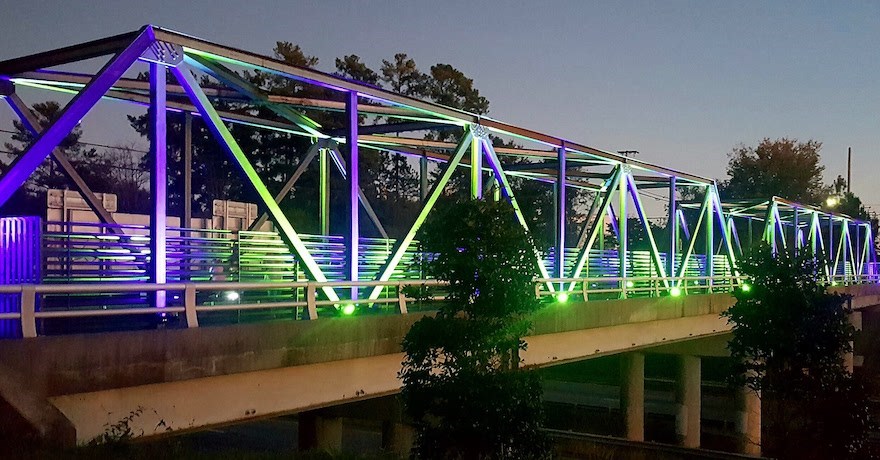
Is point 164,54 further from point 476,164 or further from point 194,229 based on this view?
point 476,164

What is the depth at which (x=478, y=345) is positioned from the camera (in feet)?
38.4

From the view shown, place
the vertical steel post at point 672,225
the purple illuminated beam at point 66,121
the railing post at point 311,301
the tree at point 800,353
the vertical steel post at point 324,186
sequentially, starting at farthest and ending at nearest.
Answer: the vertical steel post at point 672,225 < the vertical steel post at point 324,186 < the tree at point 800,353 < the railing post at point 311,301 < the purple illuminated beam at point 66,121

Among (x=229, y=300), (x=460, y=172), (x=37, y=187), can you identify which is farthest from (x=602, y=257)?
(x=37, y=187)

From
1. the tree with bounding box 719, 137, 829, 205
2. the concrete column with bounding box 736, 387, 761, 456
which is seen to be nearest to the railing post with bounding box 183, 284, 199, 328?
the concrete column with bounding box 736, 387, 761, 456

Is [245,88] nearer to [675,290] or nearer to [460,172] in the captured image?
[675,290]

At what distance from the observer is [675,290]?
32969mm

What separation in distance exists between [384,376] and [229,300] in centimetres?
450

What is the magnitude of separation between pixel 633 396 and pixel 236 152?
23.6m

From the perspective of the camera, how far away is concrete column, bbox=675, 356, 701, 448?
35812mm

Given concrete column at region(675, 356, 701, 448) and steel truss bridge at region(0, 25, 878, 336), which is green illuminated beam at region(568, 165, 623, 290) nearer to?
steel truss bridge at region(0, 25, 878, 336)

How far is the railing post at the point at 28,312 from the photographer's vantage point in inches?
393

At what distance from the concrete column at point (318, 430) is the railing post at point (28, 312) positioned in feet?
37.2

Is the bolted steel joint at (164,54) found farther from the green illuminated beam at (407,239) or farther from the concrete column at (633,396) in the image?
the concrete column at (633,396)

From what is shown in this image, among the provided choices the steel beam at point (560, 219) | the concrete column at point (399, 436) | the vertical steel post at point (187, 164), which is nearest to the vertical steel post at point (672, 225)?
the steel beam at point (560, 219)
